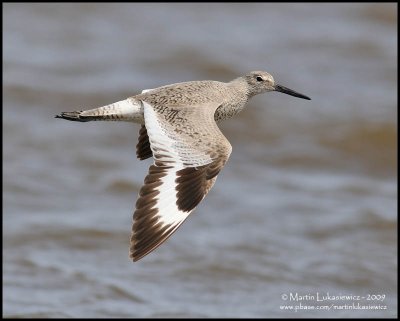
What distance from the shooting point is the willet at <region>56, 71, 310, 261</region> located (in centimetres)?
499

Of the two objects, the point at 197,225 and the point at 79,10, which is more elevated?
the point at 79,10

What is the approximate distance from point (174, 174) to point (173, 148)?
0.16 metres

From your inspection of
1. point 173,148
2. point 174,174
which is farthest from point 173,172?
point 173,148

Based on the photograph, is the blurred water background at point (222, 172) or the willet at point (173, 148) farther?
the blurred water background at point (222, 172)

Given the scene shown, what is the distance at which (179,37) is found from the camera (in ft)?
43.6

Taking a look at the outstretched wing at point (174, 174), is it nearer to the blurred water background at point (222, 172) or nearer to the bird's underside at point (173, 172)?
the bird's underside at point (173, 172)

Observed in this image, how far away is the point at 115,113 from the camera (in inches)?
217

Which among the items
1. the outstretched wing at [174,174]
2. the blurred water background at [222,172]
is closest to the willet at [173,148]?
the outstretched wing at [174,174]

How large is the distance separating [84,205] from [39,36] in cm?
422

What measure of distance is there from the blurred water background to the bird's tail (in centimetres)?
241

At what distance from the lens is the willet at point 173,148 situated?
4988 mm

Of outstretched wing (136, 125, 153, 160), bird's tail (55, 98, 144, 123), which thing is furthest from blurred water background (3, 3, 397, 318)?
bird's tail (55, 98, 144, 123)

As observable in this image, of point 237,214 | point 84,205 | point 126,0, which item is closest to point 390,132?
point 237,214

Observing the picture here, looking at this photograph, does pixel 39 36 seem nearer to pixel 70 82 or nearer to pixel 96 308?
pixel 70 82
